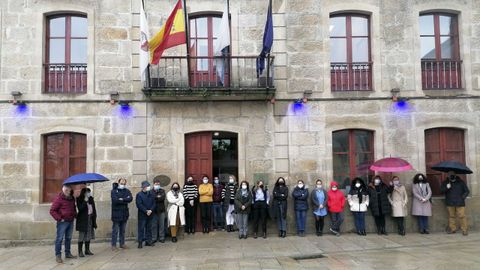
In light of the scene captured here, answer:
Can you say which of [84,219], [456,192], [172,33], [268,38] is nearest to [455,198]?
[456,192]

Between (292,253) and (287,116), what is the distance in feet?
13.7

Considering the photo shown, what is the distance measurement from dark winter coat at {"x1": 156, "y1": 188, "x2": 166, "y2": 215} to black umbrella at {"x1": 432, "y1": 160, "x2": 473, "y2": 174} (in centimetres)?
765

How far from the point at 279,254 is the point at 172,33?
20.1 ft

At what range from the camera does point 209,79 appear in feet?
41.5

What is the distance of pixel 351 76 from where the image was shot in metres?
12.9

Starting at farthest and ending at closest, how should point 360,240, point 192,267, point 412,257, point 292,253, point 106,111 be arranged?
1. point 106,111
2. point 360,240
3. point 292,253
4. point 412,257
5. point 192,267

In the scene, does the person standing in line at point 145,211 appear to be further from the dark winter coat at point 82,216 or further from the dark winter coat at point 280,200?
the dark winter coat at point 280,200

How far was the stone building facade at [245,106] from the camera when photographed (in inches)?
484

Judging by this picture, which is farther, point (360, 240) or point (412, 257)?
point (360, 240)

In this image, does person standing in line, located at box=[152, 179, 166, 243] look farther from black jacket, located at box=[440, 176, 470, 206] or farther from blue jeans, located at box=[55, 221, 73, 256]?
black jacket, located at box=[440, 176, 470, 206]

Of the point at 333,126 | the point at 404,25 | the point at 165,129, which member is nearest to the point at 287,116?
the point at 333,126

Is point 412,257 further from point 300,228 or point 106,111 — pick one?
point 106,111

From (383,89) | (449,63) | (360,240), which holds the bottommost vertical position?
(360,240)

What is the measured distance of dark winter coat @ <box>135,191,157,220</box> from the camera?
438 inches
